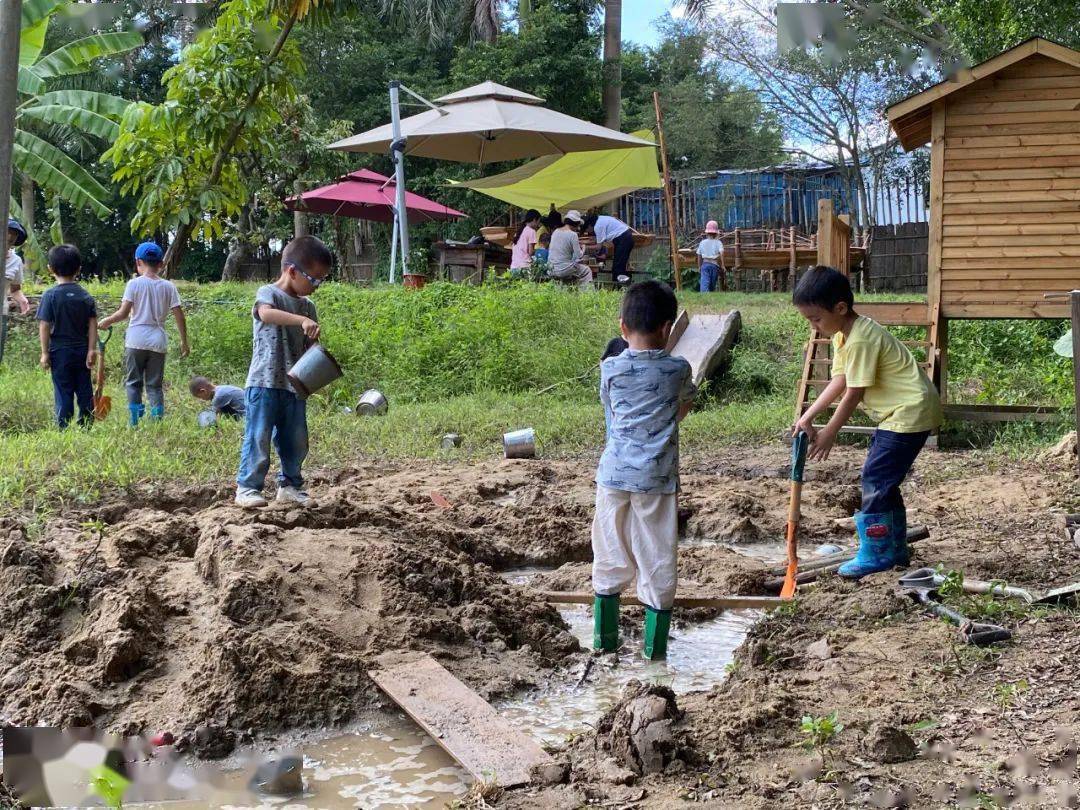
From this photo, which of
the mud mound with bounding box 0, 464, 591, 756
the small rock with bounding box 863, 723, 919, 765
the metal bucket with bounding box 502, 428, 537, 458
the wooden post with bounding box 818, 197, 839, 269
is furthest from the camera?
the wooden post with bounding box 818, 197, 839, 269

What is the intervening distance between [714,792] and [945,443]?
7720 mm

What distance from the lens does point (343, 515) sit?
5.61m

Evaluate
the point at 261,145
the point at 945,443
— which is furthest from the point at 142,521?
the point at 261,145

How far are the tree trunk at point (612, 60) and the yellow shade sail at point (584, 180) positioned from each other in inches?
167

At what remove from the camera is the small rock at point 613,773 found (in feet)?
9.56

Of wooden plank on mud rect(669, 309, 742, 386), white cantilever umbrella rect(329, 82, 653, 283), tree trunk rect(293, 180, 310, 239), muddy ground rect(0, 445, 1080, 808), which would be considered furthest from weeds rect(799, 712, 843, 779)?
tree trunk rect(293, 180, 310, 239)

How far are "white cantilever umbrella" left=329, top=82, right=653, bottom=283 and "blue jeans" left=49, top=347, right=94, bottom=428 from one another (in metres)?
6.29

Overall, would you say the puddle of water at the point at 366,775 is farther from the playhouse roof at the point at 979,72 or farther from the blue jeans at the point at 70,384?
the playhouse roof at the point at 979,72

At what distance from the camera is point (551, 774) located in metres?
3.03

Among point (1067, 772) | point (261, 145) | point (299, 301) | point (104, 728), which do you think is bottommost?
point (104, 728)

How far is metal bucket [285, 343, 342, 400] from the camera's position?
5.52 m

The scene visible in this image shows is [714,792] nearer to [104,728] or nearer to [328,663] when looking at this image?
[328,663]

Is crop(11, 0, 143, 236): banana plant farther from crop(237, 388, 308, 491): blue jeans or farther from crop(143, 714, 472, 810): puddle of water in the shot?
crop(143, 714, 472, 810): puddle of water

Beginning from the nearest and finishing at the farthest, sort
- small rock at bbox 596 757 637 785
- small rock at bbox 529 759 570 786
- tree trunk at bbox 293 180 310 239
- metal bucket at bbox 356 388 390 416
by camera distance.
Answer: small rock at bbox 596 757 637 785 < small rock at bbox 529 759 570 786 < metal bucket at bbox 356 388 390 416 < tree trunk at bbox 293 180 310 239
